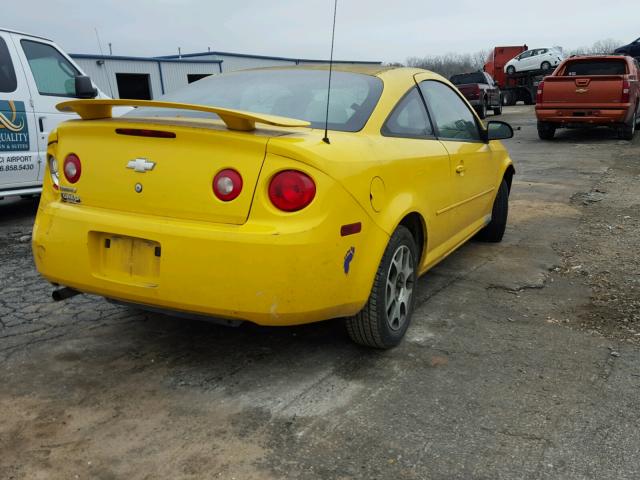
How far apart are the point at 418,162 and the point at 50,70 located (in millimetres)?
4858

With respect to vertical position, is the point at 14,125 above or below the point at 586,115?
above

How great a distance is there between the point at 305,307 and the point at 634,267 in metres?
3.33

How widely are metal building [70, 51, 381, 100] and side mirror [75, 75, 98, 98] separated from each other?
49.9ft

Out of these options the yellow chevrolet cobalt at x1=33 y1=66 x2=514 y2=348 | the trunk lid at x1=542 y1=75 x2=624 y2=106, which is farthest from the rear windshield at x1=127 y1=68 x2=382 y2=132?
the trunk lid at x1=542 y1=75 x2=624 y2=106

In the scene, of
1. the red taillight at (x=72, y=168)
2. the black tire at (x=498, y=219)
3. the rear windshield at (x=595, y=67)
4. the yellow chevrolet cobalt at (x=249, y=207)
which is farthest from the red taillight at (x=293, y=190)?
the rear windshield at (x=595, y=67)

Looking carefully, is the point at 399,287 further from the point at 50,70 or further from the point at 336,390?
the point at 50,70

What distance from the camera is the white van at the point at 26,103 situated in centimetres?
591

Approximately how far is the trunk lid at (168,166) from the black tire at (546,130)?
12.8 meters

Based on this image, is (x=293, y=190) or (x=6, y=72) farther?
(x=6, y=72)

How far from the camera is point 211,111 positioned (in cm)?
Result: 256

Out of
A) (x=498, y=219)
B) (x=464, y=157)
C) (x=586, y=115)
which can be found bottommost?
(x=586, y=115)

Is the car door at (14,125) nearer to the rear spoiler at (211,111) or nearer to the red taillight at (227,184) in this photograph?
the rear spoiler at (211,111)

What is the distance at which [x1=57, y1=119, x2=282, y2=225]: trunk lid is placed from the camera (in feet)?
8.53

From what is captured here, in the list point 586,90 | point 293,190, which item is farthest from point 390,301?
point 586,90
